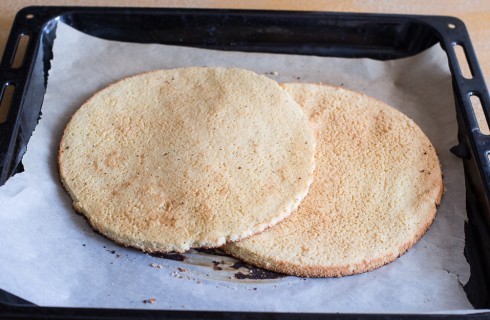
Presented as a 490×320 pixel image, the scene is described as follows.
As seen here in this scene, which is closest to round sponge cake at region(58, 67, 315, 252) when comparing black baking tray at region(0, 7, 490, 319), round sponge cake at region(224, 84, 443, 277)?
round sponge cake at region(224, 84, 443, 277)

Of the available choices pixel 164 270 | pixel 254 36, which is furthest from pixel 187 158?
pixel 254 36

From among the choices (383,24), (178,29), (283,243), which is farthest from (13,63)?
(383,24)

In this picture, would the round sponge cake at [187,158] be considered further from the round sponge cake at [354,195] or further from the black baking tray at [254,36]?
the black baking tray at [254,36]

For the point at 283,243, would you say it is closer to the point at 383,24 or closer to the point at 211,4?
the point at 383,24

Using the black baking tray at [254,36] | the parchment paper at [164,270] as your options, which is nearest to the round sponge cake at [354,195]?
the parchment paper at [164,270]

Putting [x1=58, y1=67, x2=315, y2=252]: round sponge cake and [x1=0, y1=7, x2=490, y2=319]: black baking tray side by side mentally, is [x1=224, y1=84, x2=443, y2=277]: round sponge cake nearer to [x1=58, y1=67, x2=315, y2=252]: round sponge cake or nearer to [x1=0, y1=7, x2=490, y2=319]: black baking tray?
[x1=58, y1=67, x2=315, y2=252]: round sponge cake
